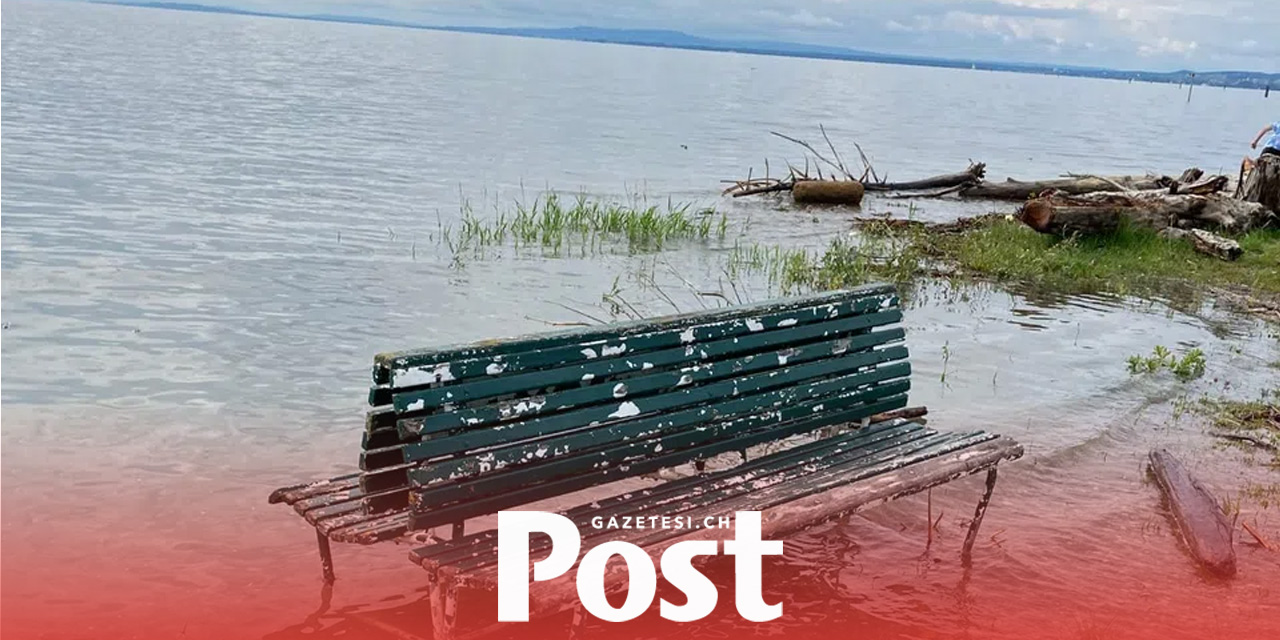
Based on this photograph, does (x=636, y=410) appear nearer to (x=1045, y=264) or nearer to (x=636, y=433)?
(x=636, y=433)

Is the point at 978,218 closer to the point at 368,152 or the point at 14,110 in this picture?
the point at 368,152

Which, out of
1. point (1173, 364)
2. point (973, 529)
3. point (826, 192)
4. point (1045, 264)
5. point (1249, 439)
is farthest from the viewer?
point (826, 192)

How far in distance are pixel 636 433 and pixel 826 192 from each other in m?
16.2

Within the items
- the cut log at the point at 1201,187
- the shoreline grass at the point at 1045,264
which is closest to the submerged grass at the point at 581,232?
the shoreline grass at the point at 1045,264

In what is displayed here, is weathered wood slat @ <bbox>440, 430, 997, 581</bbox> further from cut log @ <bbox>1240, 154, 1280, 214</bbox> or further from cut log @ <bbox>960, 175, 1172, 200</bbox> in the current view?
cut log @ <bbox>960, 175, 1172, 200</bbox>

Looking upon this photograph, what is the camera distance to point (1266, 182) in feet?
54.6

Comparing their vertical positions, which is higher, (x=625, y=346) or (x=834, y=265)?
(x=625, y=346)

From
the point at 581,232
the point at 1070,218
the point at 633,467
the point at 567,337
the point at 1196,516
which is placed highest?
the point at 567,337

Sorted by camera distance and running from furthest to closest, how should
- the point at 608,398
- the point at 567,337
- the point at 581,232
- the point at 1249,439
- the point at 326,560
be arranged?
the point at 581,232 < the point at 1249,439 < the point at 326,560 < the point at 608,398 < the point at 567,337

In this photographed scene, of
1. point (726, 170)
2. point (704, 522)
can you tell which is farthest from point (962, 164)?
point (704, 522)

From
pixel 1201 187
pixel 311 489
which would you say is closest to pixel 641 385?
pixel 311 489

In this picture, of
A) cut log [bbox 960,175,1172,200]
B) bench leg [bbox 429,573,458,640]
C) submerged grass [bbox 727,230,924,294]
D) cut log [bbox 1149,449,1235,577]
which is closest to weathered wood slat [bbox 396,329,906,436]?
bench leg [bbox 429,573,458,640]

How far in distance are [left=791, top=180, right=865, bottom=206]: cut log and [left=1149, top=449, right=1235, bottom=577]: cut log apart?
1372cm

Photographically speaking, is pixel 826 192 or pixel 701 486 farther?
pixel 826 192
